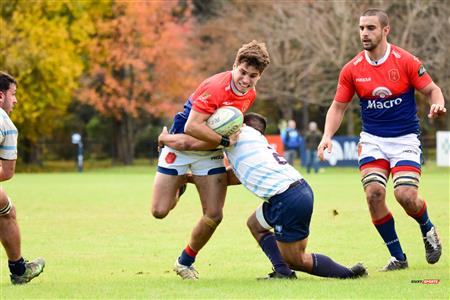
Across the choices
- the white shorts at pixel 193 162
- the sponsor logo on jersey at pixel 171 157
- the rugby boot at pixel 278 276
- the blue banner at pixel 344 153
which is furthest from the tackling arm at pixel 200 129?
the blue banner at pixel 344 153

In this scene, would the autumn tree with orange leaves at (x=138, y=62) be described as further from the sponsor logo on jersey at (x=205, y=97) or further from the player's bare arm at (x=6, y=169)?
the player's bare arm at (x=6, y=169)

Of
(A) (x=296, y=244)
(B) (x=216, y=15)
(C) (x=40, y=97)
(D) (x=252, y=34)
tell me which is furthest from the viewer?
(B) (x=216, y=15)

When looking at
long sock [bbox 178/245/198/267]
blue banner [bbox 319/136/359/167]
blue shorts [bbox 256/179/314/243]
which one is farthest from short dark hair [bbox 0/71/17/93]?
blue banner [bbox 319/136/359/167]

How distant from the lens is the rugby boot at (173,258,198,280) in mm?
9773

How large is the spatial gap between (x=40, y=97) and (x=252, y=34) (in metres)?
12.0

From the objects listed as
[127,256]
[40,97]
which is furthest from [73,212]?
[40,97]

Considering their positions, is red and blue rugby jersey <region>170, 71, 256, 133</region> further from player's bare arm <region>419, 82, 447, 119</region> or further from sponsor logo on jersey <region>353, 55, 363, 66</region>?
player's bare arm <region>419, 82, 447, 119</region>

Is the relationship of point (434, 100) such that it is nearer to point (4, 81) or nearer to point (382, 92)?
point (382, 92)

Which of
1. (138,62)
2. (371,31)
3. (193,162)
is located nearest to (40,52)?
(138,62)

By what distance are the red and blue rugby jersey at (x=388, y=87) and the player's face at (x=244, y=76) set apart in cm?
141

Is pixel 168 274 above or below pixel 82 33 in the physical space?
above

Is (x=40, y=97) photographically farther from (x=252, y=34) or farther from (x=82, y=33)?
(x=252, y=34)

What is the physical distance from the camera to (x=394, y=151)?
33.4ft

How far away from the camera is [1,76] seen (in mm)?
9297
